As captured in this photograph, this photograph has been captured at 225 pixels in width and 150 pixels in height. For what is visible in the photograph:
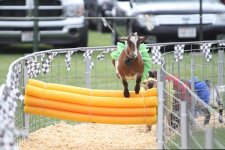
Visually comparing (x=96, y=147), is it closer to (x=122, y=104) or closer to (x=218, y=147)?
(x=122, y=104)

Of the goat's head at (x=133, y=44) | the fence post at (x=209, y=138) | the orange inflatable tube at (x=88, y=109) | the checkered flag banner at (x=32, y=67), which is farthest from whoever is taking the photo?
the checkered flag banner at (x=32, y=67)

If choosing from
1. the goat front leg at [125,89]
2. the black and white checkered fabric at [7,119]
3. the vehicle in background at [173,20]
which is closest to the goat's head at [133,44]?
the goat front leg at [125,89]

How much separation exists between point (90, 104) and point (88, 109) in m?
0.06

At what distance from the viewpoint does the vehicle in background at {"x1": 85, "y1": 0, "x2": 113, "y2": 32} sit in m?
24.2

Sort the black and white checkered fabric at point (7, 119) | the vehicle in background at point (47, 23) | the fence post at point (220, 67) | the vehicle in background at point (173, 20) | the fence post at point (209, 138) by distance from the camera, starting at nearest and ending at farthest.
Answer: the fence post at point (209, 138)
the black and white checkered fabric at point (7, 119)
the fence post at point (220, 67)
the vehicle in background at point (173, 20)
the vehicle in background at point (47, 23)

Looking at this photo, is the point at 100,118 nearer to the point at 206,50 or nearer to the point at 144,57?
the point at 144,57

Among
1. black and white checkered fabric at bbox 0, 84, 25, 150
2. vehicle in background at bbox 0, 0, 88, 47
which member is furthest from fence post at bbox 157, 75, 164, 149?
vehicle in background at bbox 0, 0, 88, 47

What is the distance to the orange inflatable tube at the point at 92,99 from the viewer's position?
8.89 m

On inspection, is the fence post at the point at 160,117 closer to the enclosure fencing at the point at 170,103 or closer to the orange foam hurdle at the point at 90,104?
the enclosure fencing at the point at 170,103

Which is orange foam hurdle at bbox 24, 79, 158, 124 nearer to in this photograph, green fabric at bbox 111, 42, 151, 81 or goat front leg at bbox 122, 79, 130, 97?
goat front leg at bbox 122, 79, 130, 97

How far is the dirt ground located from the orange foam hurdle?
36cm

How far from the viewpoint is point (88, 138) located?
32.3 feet

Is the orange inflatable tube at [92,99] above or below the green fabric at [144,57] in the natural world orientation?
below

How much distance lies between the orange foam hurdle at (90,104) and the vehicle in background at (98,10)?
552 inches
